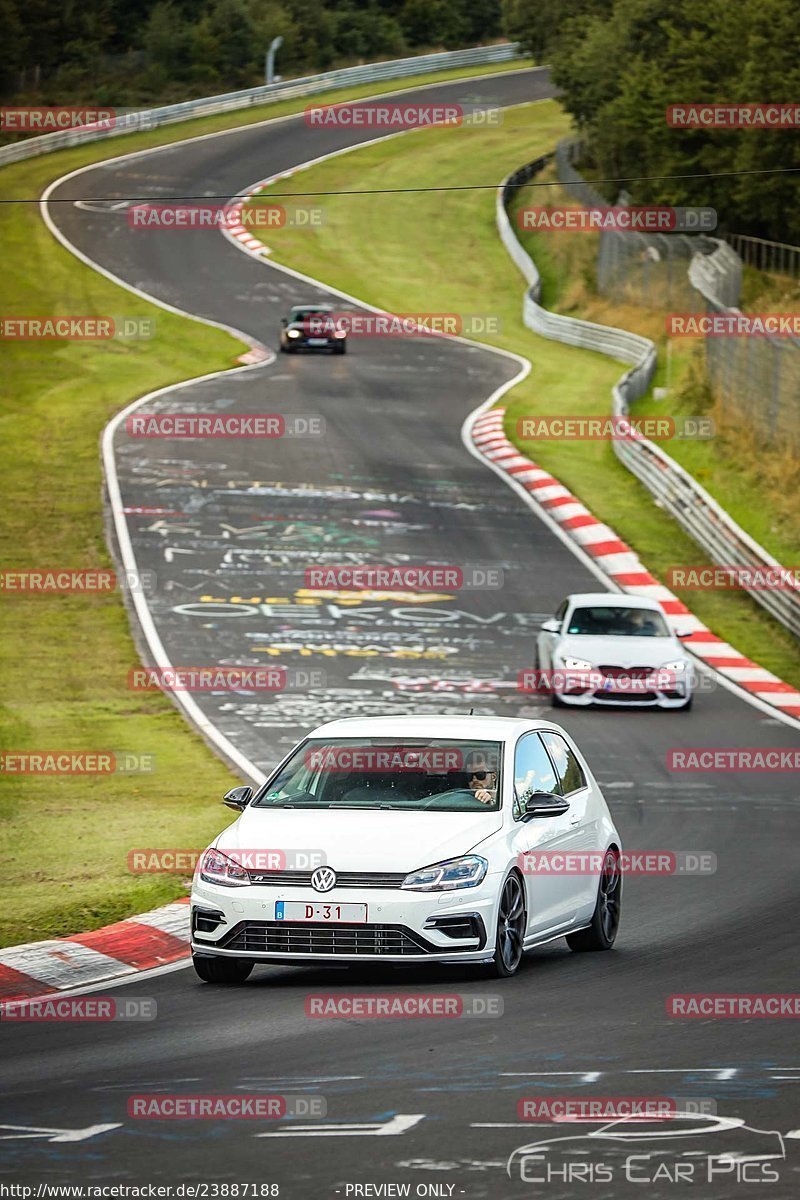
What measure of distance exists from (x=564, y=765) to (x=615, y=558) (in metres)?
20.8

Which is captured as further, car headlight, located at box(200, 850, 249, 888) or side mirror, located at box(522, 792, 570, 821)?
side mirror, located at box(522, 792, 570, 821)

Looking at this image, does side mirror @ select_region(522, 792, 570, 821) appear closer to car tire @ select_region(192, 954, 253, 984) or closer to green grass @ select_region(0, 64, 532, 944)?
car tire @ select_region(192, 954, 253, 984)

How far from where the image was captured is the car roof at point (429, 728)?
39.5 feet

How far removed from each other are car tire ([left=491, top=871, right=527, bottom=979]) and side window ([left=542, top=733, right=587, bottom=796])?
4.33ft

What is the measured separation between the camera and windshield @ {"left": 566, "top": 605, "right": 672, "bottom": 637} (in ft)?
83.8

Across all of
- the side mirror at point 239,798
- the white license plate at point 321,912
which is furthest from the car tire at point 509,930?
the side mirror at point 239,798

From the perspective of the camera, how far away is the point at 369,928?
1071 cm

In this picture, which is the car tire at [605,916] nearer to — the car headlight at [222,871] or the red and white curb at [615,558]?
the car headlight at [222,871]

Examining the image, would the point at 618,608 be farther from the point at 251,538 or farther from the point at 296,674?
the point at 251,538

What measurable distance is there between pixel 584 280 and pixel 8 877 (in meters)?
51.0

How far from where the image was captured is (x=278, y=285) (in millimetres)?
61906

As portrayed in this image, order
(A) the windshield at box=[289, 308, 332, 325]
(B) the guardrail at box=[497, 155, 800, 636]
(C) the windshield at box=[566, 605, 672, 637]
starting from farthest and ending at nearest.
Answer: (A) the windshield at box=[289, 308, 332, 325]
(B) the guardrail at box=[497, 155, 800, 636]
(C) the windshield at box=[566, 605, 672, 637]

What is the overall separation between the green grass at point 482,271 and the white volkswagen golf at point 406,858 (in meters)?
15.1

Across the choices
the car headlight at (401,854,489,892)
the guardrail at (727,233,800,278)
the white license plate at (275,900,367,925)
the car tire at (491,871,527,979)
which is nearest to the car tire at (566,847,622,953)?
the car tire at (491,871,527,979)
